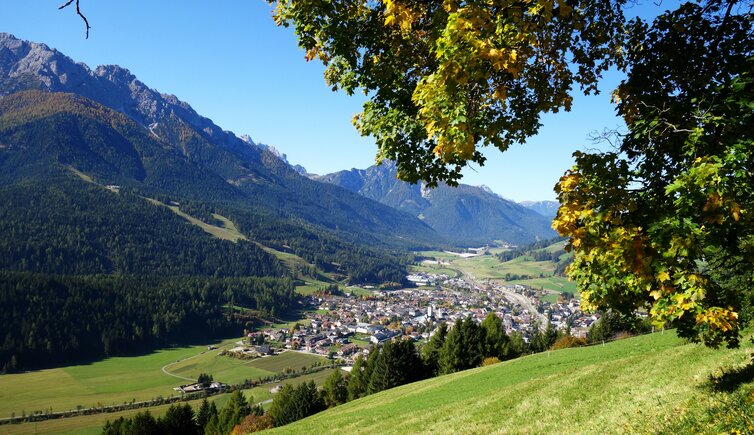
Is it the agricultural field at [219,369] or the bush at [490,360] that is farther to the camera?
the agricultural field at [219,369]

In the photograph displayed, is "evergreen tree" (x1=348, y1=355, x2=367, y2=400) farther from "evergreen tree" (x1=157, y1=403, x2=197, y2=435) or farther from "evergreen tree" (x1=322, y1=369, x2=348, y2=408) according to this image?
"evergreen tree" (x1=157, y1=403, x2=197, y2=435)

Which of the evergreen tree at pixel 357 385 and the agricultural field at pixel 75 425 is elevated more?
the evergreen tree at pixel 357 385

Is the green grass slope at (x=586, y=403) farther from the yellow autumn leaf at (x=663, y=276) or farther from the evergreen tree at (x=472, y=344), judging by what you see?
the evergreen tree at (x=472, y=344)

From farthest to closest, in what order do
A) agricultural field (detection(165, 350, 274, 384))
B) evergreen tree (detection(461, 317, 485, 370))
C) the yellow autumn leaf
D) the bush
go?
agricultural field (detection(165, 350, 274, 384)) → evergreen tree (detection(461, 317, 485, 370)) → the bush → the yellow autumn leaf

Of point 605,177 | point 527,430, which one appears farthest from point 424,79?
point 527,430

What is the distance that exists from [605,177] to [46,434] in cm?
10298

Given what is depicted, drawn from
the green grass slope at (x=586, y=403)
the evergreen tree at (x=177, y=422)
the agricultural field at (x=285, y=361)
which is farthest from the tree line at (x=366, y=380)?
the agricultural field at (x=285, y=361)

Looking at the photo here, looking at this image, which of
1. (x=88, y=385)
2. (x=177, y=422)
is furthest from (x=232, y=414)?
(x=88, y=385)

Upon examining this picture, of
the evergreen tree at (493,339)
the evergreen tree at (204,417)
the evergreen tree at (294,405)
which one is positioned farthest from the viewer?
the evergreen tree at (493,339)

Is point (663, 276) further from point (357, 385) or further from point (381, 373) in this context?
point (357, 385)

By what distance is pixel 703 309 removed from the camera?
5930mm

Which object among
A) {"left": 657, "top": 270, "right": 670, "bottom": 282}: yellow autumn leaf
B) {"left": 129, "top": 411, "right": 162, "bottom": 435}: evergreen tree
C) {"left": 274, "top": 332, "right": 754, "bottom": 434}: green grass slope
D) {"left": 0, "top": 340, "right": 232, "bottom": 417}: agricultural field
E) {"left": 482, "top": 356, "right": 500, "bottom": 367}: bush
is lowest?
{"left": 0, "top": 340, "right": 232, "bottom": 417}: agricultural field

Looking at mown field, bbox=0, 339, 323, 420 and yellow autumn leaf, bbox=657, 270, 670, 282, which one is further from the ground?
yellow autumn leaf, bbox=657, 270, 670, 282

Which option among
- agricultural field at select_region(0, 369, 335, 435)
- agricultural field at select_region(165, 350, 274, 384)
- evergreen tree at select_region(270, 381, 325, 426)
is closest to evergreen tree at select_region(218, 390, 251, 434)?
evergreen tree at select_region(270, 381, 325, 426)
